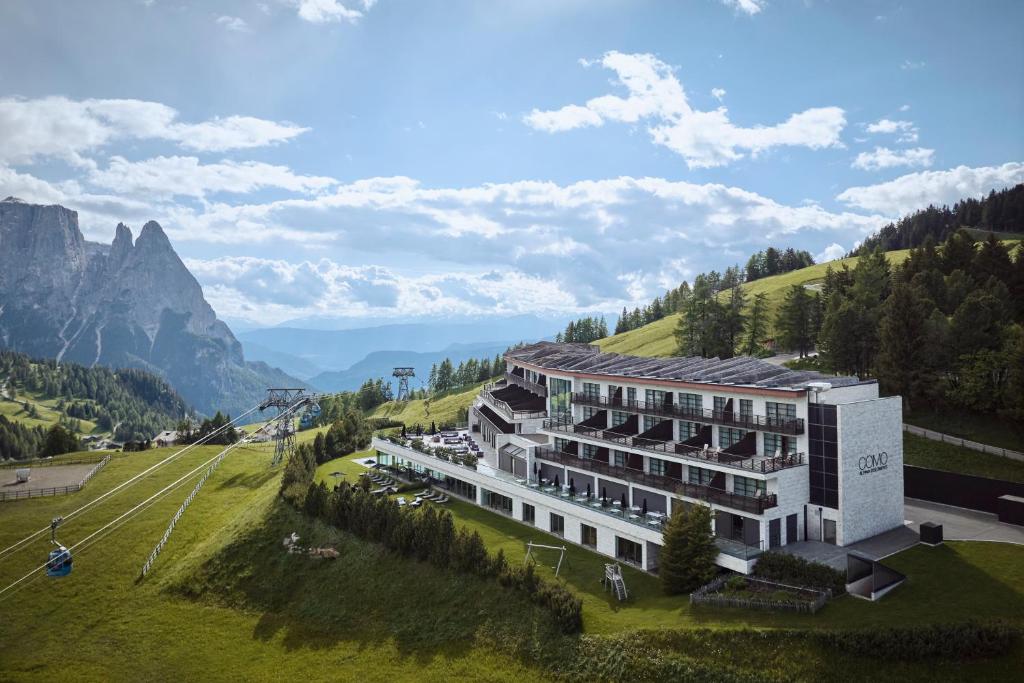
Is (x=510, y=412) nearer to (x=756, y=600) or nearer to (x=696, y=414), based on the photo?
(x=696, y=414)

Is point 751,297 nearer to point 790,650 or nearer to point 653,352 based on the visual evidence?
point 653,352

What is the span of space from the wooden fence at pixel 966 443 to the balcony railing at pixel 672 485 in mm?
27553

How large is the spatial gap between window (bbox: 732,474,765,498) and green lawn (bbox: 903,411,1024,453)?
28.2 m

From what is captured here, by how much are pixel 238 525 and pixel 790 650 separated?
52073 millimetres

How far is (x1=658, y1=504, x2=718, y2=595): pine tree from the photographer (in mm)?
37156

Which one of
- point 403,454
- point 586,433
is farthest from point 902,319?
point 403,454

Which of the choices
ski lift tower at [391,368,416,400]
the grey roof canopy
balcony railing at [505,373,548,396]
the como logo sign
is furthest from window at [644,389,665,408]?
ski lift tower at [391,368,416,400]

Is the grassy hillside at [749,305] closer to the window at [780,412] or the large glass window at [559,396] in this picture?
the large glass window at [559,396]

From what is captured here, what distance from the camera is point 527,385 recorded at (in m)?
75.8

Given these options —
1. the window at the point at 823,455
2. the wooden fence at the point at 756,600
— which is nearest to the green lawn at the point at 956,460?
the window at the point at 823,455

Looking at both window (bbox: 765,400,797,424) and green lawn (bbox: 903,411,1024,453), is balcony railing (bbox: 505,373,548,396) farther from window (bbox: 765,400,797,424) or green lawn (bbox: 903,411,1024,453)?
green lawn (bbox: 903,411,1024,453)

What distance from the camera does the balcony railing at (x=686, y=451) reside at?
4097 centimetres

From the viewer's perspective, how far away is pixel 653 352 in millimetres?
127250

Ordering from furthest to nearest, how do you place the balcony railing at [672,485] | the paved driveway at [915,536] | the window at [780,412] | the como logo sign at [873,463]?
the window at [780,412], the como logo sign at [873,463], the balcony railing at [672,485], the paved driveway at [915,536]
